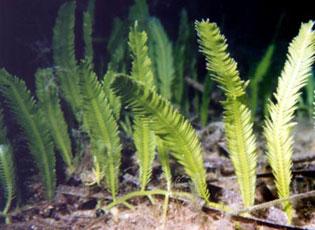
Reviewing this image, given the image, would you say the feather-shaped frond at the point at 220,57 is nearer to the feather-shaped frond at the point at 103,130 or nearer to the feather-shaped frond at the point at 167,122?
the feather-shaped frond at the point at 167,122

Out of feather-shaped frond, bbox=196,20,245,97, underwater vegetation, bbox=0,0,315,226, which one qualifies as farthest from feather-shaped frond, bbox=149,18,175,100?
feather-shaped frond, bbox=196,20,245,97

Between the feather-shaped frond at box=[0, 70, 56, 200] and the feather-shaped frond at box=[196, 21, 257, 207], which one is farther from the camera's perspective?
the feather-shaped frond at box=[0, 70, 56, 200]

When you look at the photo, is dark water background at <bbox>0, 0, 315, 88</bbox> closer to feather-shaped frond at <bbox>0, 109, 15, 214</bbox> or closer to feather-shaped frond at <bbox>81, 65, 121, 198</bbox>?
feather-shaped frond at <bbox>0, 109, 15, 214</bbox>

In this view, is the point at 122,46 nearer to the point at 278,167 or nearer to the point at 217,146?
the point at 217,146

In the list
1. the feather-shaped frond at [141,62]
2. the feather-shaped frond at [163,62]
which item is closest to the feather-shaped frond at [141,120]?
the feather-shaped frond at [141,62]

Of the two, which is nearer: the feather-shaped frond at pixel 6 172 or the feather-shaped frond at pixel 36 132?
the feather-shaped frond at pixel 6 172

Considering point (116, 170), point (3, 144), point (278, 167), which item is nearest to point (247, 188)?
point (278, 167)
